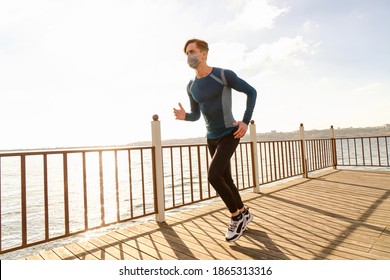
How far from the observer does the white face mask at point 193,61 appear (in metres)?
2.17

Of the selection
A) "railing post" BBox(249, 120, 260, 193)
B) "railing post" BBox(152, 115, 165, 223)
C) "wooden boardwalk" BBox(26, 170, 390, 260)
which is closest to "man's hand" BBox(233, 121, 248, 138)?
"wooden boardwalk" BBox(26, 170, 390, 260)

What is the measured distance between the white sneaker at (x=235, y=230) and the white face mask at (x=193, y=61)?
1394 millimetres

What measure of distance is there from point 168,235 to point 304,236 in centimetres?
126

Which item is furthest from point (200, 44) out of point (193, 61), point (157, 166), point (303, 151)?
point (303, 151)

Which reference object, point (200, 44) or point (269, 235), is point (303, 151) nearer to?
point (269, 235)

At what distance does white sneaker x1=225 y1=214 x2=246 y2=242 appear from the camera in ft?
6.98

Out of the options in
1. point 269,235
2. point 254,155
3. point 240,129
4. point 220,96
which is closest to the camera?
point 240,129

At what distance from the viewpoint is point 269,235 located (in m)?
2.28

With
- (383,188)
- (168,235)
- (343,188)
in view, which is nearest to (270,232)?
(168,235)

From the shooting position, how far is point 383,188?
416 centimetres

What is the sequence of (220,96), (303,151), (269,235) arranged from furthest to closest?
(303,151)
(269,235)
(220,96)

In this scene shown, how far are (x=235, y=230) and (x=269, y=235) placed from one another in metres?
0.37

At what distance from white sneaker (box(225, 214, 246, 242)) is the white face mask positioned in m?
1.39
